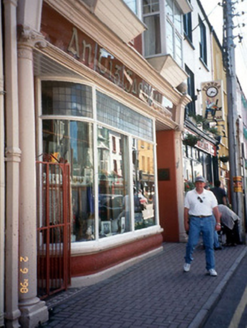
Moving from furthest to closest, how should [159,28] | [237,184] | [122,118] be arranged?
1. [237,184]
2. [159,28]
3. [122,118]

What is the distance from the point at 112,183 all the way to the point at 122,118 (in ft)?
5.14

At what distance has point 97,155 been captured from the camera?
24.0 feet

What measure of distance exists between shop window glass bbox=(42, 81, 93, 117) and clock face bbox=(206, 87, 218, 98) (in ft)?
35.6

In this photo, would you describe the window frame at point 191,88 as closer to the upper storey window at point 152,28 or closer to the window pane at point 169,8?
the window pane at point 169,8

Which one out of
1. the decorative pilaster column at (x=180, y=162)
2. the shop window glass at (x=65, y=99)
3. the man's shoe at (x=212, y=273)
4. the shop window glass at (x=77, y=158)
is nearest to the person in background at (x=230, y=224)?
the decorative pilaster column at (x=180, y=162)

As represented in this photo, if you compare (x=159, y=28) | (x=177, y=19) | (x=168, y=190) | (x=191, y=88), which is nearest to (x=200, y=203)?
(x=168, y=190)

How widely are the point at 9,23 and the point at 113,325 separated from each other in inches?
154

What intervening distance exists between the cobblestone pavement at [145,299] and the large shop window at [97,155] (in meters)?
1.05

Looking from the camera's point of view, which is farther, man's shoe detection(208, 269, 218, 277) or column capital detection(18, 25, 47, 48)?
man's shoe detection(208, 269, 218, 277)

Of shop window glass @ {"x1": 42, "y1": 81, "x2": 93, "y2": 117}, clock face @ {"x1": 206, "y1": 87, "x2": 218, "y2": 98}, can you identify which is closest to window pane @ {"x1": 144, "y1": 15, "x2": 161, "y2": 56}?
shop window glass @ {"x1": 42, "y1": 81, "x2": 93, "y2": 117}

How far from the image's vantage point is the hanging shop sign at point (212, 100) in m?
16.5

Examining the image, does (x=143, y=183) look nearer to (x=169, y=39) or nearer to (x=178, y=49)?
(x=169, y=39)

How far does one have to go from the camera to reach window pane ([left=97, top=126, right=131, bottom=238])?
750 centimetres

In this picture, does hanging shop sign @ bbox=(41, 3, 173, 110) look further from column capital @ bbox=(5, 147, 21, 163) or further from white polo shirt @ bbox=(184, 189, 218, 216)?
white polo shirt @ bbox=(184, 189, 218, 216)
